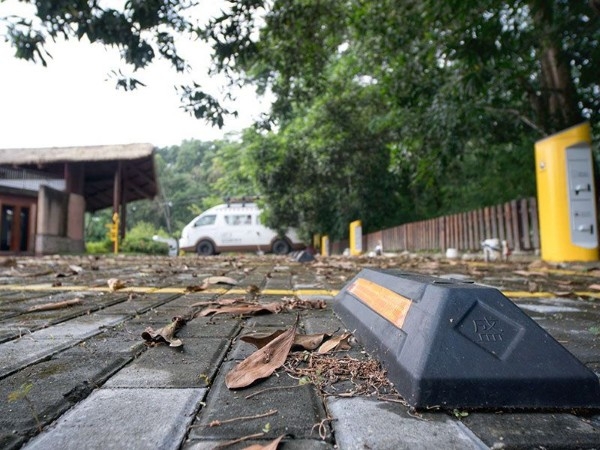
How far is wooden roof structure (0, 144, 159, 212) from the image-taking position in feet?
49.7

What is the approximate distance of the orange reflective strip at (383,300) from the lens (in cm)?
126

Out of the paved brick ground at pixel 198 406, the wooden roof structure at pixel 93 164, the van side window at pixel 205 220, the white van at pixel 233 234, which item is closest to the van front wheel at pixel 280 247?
the white van at pixel 233 234

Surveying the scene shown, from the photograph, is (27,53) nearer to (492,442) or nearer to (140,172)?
(492,442)

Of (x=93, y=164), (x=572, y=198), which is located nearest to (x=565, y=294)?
(x=572, y=198)

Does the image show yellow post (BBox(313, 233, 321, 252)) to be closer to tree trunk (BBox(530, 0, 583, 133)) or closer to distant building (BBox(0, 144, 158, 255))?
distant building (BBox(0, 144, 158, 255))

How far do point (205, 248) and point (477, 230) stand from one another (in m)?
13.2

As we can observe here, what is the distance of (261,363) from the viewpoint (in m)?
1.17

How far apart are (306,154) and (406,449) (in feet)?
50.8

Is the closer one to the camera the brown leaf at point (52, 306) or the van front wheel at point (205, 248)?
the brown leaf at point (52, 306)

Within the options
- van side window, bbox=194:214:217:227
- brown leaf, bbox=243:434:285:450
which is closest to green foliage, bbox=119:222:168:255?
van side window, bbox=194:214:217:227

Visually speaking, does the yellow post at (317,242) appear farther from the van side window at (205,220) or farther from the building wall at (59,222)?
the building wall at (59,222)

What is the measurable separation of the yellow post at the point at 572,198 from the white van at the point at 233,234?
14327 millimetres

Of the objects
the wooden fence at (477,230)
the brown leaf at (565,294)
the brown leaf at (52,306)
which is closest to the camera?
the brown leaf at (52,306)

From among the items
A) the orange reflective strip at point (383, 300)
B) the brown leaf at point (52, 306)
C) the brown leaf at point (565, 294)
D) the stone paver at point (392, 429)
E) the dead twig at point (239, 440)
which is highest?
the orange reflective strip at point (383, 300)
